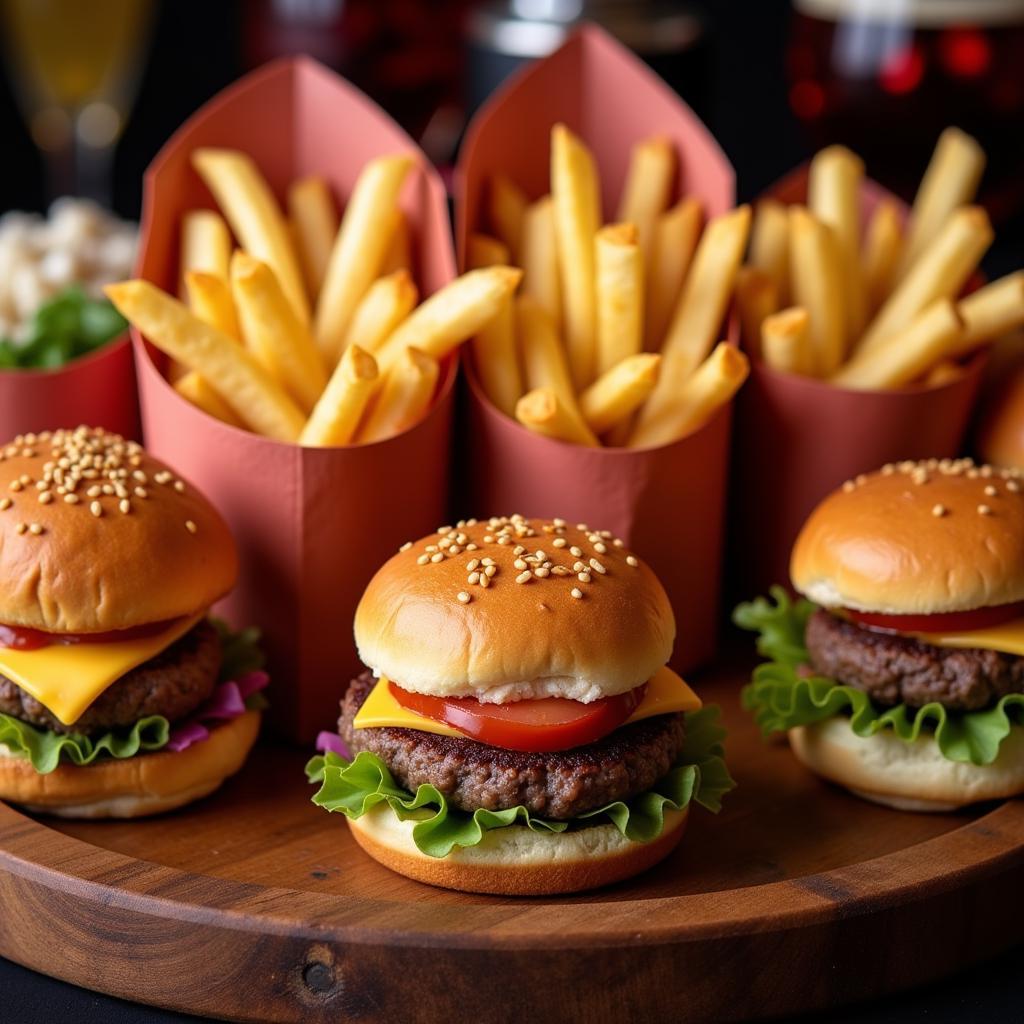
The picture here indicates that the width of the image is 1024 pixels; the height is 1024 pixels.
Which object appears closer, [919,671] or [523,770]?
[523,770]

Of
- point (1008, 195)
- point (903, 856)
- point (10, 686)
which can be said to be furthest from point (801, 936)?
point (1008, 195)

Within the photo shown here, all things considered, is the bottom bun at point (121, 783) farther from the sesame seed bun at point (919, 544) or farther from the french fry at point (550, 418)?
the sesame seed bun at point (919, 544)

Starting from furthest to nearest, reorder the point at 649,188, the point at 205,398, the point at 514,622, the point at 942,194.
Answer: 1. the point at 942,194
2. the point at 649,188
3. the point at 205,398
4. the point at 514,622

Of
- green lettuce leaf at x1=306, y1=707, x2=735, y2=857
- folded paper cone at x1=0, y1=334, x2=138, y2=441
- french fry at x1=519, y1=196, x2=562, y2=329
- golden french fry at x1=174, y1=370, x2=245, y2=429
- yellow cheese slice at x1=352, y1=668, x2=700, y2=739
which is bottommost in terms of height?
green lettuce leaf at x1=306, y1=707, x2=735, y2=857

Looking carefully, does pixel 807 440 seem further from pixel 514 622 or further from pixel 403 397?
pixel 514 622

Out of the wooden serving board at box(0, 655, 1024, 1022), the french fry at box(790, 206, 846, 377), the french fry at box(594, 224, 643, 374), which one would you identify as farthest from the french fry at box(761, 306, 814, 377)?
the wooden serving board at box(0, 655, 1024, 1022)

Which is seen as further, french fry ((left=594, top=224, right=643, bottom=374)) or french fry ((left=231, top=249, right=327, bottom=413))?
french fry ((left=594, top=224, right=643, bottom=374))

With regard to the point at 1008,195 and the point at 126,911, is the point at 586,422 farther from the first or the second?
the point at 1008,195

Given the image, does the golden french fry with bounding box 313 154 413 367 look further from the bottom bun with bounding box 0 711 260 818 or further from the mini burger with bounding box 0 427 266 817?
the bottom bun with bounding box 0 711 260 818

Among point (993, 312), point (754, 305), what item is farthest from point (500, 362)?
point (993, 312)
